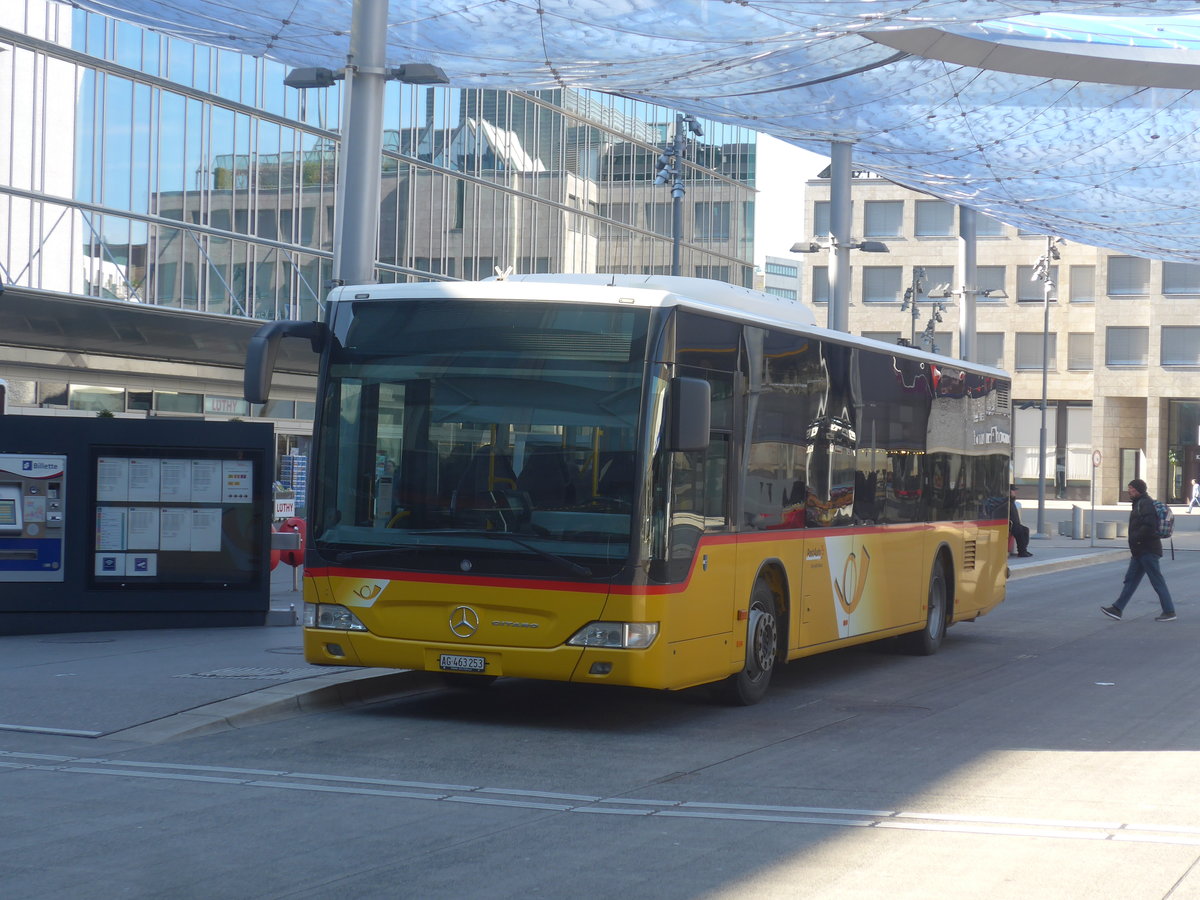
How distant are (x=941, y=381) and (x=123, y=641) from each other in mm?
8289

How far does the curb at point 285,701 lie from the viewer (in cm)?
997

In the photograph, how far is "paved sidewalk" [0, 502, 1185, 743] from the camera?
10211 millimetres

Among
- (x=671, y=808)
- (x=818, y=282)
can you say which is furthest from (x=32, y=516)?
(x=818, y=282)

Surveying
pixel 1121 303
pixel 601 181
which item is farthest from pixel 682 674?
pixel 1121 303

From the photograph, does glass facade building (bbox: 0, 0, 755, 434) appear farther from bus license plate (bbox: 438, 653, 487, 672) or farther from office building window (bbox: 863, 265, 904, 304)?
office building window (bbox: 863, 265, 904, 304)

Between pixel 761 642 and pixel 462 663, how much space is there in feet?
→ 8.28

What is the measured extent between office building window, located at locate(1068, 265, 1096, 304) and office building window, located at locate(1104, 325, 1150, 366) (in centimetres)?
265

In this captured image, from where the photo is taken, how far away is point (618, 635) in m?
10.1

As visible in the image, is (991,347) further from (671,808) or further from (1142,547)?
(671,808)

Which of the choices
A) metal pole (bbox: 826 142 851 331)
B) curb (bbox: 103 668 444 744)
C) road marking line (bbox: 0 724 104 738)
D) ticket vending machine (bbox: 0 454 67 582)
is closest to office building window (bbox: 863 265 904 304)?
metal pole (bbox: 826 142 851 331)

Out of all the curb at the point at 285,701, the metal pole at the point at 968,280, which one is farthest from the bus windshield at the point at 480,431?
the metal pole at the point at 968,280

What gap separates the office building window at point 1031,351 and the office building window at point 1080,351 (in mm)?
817

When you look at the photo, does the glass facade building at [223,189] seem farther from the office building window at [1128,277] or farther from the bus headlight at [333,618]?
the office building window at [1128,277]

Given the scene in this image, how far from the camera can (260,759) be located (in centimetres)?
916
